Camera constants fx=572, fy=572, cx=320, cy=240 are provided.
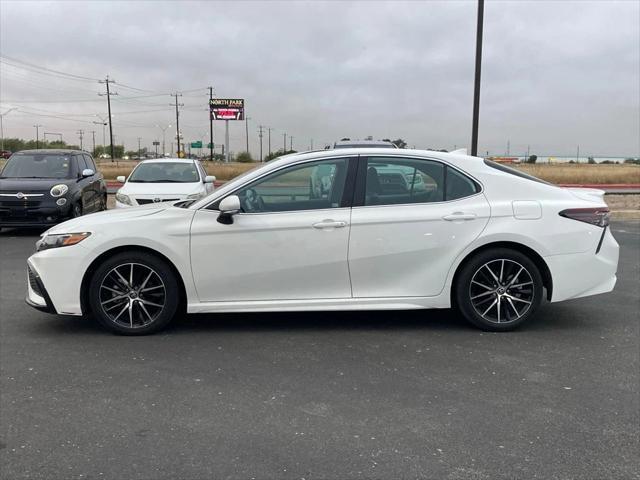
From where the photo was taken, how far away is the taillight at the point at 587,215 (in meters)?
4.98

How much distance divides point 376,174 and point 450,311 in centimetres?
170

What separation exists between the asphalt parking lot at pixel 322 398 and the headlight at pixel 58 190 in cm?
596

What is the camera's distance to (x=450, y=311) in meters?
5.74

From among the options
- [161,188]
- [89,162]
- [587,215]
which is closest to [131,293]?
[587,215]

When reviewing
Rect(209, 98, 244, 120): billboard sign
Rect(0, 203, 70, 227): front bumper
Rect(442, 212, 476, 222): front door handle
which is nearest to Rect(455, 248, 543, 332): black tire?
Rect(442, 212, 476, 222): front door handle

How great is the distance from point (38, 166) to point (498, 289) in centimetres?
1049

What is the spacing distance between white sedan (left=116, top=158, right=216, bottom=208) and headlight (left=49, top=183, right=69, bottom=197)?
40.0 inches

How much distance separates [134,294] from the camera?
487 cm

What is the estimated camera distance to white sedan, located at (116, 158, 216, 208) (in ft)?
35.1

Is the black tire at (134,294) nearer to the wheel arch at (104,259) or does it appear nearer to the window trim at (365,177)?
the wheel arch at (104,259)

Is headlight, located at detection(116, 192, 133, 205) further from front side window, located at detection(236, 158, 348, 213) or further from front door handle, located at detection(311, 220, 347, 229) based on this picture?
front door handle, located at detection(311, 220, 347, 229)

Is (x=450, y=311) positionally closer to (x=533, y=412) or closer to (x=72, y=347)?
(x=533, y=412)

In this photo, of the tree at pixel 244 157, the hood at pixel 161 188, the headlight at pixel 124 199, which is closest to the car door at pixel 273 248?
the hood at pixel 161 188

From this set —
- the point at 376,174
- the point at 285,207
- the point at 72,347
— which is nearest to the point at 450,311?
the point at 376,174
